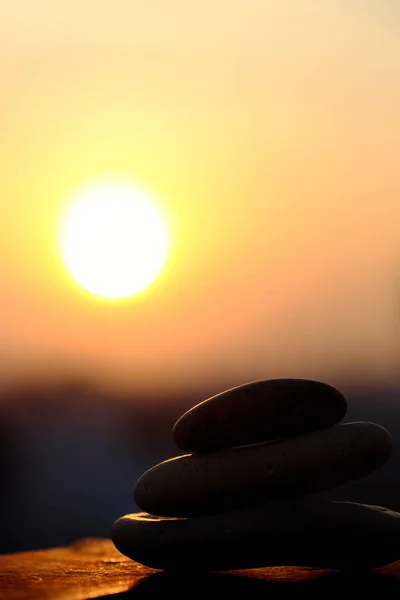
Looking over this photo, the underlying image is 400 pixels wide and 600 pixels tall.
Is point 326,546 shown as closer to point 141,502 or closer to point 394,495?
point 141,502

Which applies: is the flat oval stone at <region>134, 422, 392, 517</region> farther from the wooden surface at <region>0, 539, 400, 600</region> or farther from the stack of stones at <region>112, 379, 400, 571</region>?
the wooden surface at <region>0, 539, 400, 600</region>

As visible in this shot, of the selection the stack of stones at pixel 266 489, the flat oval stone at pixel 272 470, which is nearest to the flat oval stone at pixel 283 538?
the stack of stones at pixel 266 489

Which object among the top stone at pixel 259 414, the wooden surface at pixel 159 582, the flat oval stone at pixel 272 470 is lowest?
the wooden surface at pixel 159 582

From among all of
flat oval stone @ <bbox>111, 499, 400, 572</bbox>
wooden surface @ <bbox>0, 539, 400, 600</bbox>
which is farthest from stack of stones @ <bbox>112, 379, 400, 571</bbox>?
wooden surface @ <bbox>0, 539, 400, 600</bbox>

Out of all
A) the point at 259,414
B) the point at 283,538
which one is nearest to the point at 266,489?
the point at 283,538

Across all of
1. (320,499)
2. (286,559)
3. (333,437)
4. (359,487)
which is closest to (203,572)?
(286,559)

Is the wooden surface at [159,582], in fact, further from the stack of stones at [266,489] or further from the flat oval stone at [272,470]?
the flat oval stone at [272,470]
